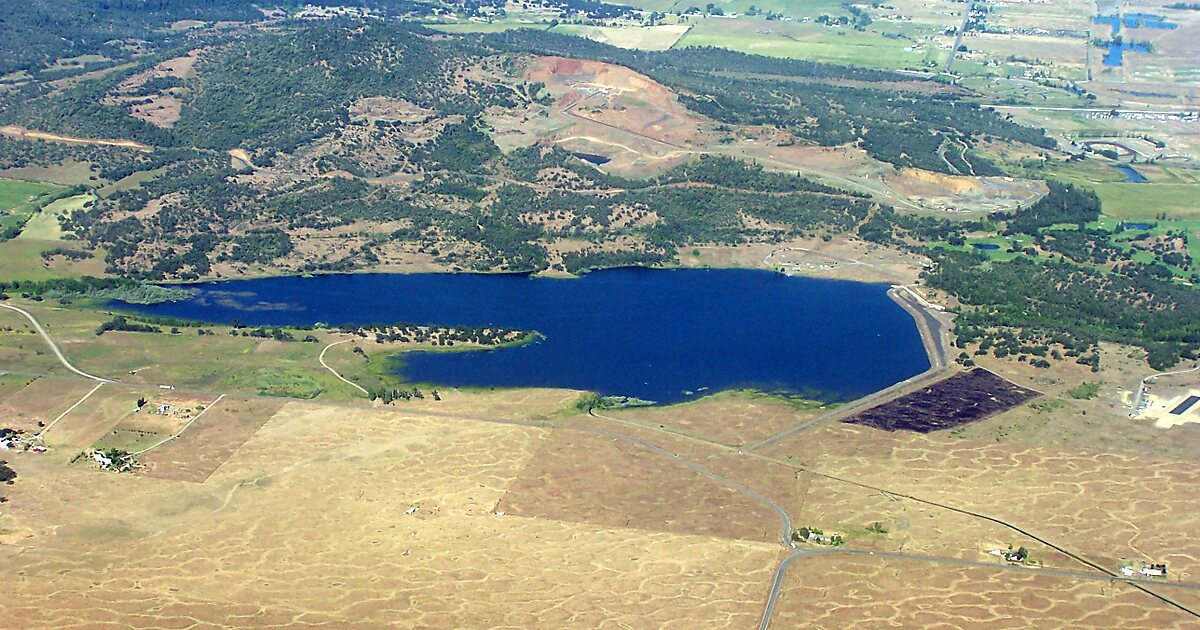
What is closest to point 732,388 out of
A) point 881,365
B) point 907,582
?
point 881,365

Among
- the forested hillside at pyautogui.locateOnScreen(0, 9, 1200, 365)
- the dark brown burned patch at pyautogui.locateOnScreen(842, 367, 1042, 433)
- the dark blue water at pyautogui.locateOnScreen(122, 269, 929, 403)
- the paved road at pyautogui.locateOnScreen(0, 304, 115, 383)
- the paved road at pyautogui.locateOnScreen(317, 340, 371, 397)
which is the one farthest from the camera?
the forested hillside at pyautogui.locateOnScreen(0, 9, 1200, 365)

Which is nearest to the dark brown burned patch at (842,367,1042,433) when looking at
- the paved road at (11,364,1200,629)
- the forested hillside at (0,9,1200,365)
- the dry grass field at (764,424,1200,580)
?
the dry grass field at (764,424,1200,580)

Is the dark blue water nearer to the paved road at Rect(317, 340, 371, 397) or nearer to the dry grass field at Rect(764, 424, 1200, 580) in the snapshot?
the paved road at Rect(317, 340, 371, 397)

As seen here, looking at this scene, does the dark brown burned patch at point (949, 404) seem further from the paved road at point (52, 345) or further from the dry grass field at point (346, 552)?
the paved road at point (52, 345)

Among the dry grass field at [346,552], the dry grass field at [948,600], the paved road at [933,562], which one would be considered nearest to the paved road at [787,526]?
the paved road at [933,562]

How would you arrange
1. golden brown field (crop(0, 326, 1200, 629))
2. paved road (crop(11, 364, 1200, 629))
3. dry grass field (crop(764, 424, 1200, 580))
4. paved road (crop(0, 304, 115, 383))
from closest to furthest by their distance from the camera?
golden brown field (crop(0, 326, 1200, 629)) < paved road (crop(11, 364, 1200, 629)) < dry grass field (crop(764, 424, 1200, 580)) < paved road (crop(0, 304, 115, 383))

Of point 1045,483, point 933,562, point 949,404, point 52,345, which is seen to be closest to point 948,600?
point 933,562
